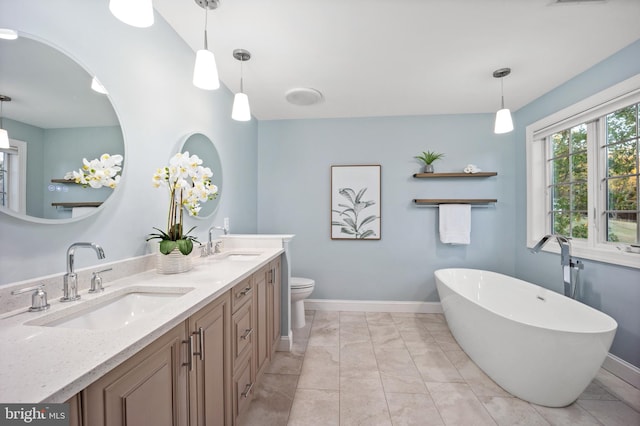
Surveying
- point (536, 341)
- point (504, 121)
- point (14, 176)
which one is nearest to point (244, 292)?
point (14, 176)

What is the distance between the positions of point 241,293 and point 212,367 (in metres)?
0.40

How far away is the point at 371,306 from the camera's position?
3291mm

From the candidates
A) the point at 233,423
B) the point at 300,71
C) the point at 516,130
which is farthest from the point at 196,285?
the point at 516,130

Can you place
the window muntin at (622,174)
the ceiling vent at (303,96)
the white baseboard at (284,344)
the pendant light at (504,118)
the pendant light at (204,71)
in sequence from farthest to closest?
1. the ceiling vent at (303,96)
2. the white baseboard at (284,344)
3. the pendant light at (504,118)
4. the window muntin at (622,174)
5. the pendant light at (204,71)

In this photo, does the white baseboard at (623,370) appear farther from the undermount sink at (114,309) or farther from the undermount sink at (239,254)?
the undermount sink at (114,309)

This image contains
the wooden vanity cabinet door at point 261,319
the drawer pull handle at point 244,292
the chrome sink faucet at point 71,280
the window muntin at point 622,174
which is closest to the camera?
the chrome sink faucet at point 71,280

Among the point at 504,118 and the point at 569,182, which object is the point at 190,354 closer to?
the point at 504,118

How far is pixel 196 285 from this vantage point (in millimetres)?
1218

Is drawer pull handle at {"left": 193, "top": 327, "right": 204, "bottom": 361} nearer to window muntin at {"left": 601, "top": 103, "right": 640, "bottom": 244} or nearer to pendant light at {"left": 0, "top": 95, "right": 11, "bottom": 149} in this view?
pendant light at {"left": 0, "top": 95, "right": 11, "bottom": 149}

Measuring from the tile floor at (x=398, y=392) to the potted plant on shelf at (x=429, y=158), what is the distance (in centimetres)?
183

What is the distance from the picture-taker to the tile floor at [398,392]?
1590mm

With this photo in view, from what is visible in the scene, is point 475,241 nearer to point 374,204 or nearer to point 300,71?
point 374,204

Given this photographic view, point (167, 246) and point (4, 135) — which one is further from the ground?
point (4, 135)

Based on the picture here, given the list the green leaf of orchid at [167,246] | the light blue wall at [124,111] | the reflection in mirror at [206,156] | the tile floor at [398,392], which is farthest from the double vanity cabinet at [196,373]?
the reflection in mirror at [206,156]
